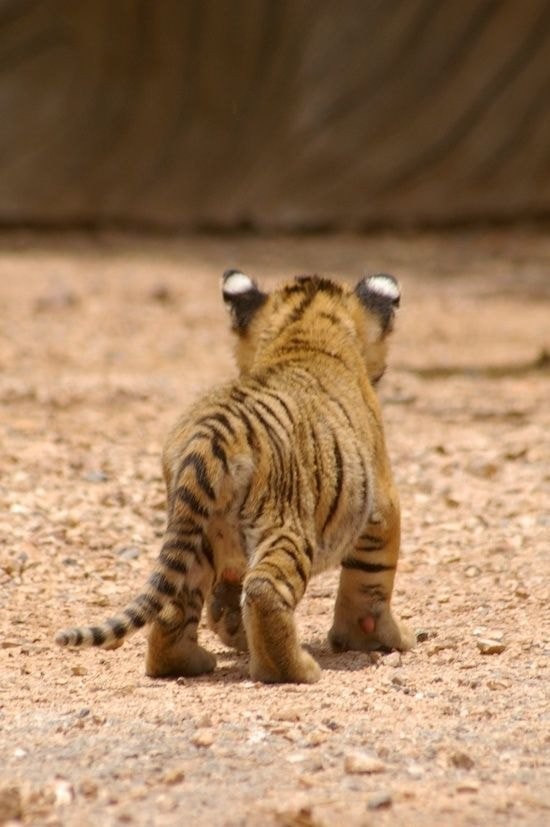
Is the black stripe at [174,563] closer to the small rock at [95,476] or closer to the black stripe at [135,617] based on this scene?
the black stripe at [135,617]

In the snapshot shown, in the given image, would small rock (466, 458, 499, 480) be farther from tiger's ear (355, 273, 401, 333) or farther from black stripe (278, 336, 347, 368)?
black stripe (278, 336, 347, 368)

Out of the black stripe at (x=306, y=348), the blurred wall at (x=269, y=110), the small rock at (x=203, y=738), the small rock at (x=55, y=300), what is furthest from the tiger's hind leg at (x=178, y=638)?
the blurred wall at (x=269, y=110)

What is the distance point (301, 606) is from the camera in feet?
19.5

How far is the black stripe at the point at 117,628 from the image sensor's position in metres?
4.50

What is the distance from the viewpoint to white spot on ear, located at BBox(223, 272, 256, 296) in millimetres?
5773

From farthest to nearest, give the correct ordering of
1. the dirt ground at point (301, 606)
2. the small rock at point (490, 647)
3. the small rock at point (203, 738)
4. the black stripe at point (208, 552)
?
the small rock at point (490, 647) → the black stripe at point (208, 552) → the small rock at point (203, 738) → the dirt ground at point (301, 606)

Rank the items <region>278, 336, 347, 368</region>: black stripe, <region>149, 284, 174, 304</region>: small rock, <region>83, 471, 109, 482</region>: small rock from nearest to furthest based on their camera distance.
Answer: <region>278, 336, 347, 368</region>: black stripe
<region>83, 471, 109, 482</region>: small rock
<region>149, 284, 174, 304</region>: small rock

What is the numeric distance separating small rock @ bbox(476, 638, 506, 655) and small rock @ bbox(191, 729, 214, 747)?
1309 millimetres

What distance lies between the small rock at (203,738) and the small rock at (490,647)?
1309mm

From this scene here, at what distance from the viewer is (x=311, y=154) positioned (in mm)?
13617

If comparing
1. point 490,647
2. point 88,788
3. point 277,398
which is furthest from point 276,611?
point 88,788

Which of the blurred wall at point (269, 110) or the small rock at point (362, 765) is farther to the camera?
the blurred wall at point (269, 110)

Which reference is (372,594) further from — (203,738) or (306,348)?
(203,738)

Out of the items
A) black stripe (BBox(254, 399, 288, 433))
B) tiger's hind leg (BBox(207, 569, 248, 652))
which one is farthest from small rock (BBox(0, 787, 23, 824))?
tiger's hind leg (BBox(207, 569, 248, 652))
